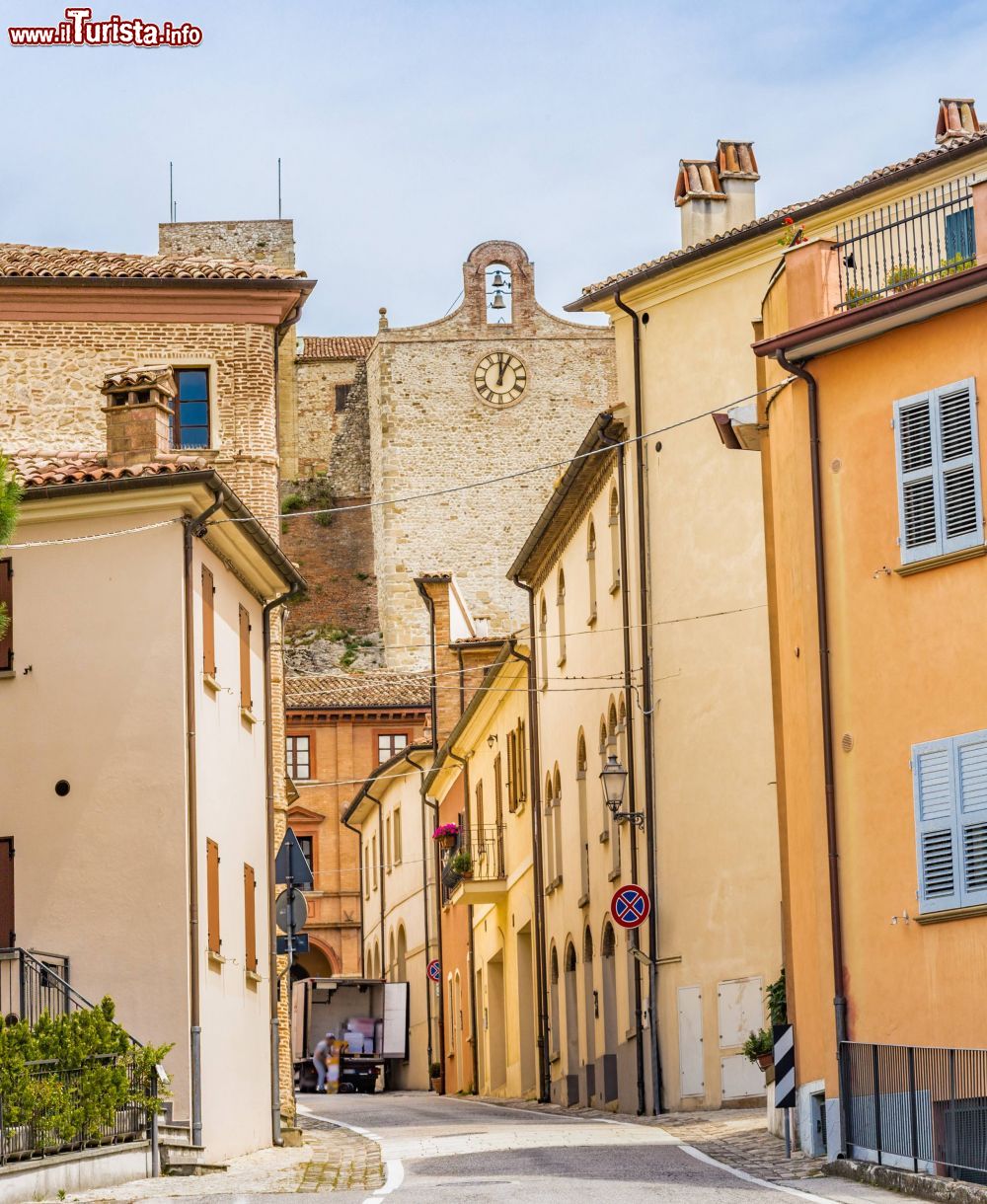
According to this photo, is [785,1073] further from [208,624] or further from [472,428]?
[472,428]

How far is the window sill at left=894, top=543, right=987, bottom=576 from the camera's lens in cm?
1711

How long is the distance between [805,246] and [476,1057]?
3043 cm

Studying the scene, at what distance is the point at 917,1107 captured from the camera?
15211 millimetres

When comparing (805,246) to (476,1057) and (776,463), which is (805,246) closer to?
(776,463)

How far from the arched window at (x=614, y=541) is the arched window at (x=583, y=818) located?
3546mm

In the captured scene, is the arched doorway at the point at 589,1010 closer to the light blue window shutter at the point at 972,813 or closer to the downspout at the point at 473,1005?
the downspout at the point at 473,1005

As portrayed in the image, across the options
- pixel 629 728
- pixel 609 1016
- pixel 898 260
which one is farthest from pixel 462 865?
pixel 898 260

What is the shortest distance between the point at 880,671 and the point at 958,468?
1708mm

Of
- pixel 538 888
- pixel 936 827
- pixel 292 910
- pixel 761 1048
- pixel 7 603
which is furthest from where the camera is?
pixel 538 888

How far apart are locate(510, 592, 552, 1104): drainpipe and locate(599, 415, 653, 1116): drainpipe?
7.48 meters

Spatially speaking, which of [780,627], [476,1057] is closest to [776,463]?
[780,627]

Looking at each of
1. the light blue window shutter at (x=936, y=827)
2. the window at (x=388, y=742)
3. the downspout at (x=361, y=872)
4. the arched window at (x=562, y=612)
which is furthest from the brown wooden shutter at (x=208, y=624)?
the window at (x=388, y=742)

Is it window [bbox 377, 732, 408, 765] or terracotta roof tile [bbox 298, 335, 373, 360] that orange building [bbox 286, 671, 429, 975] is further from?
terracotta roof tile [bbox 298, 335, 373, 360]

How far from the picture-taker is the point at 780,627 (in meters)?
19.7
